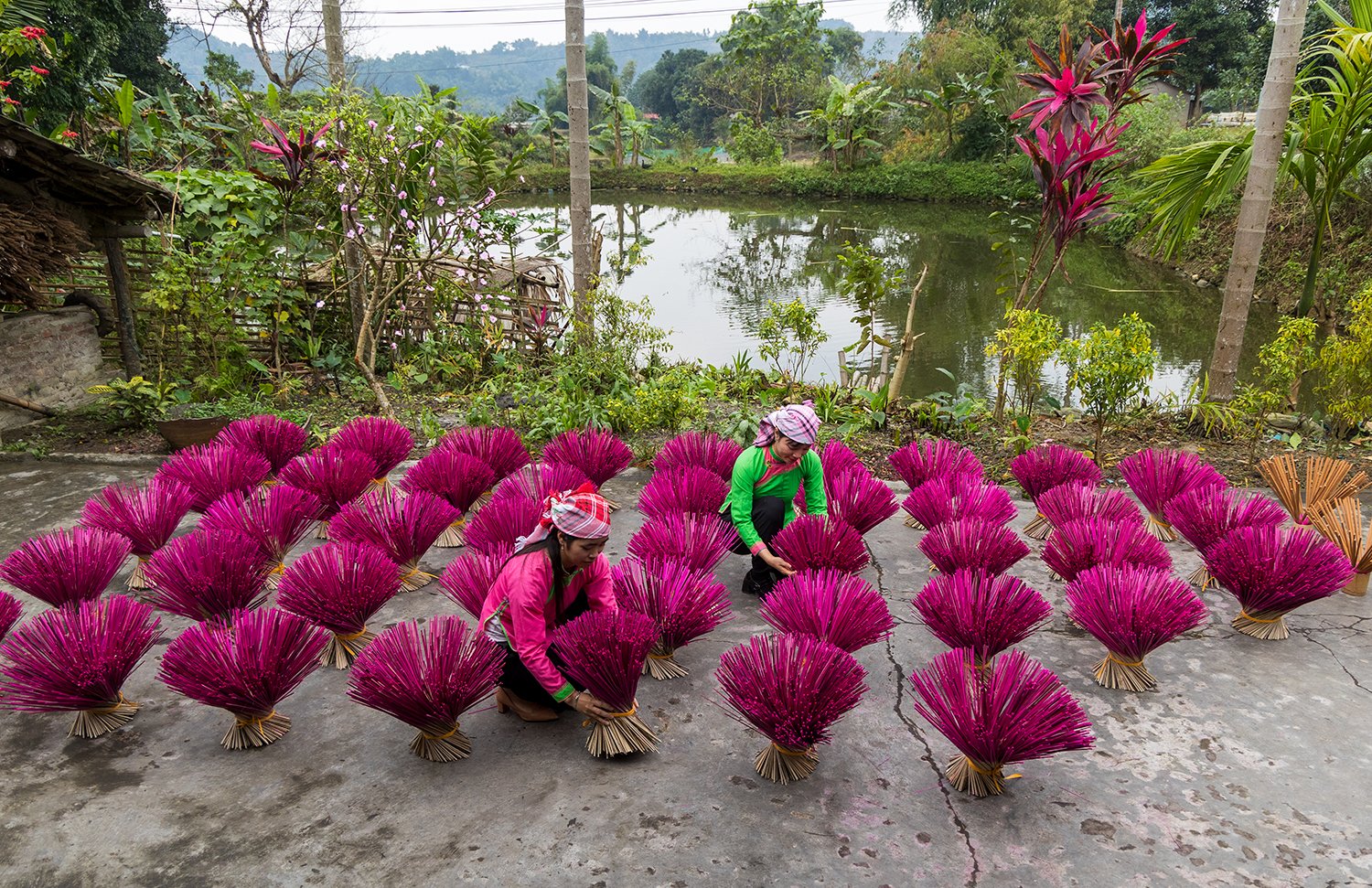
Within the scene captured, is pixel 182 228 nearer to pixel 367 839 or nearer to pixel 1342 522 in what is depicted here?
pixel 367 839

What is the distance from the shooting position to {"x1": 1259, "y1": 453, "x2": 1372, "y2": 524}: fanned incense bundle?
3723 millimetres

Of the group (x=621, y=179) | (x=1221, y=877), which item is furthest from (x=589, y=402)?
(x=621, y=179)

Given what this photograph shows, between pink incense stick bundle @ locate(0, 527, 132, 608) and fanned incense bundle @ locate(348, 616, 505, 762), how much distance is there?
133cm

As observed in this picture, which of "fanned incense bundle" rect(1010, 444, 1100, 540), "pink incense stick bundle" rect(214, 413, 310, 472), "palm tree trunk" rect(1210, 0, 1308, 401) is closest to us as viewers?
"fanned incense bundle" rect(1010, 444, 1100, 540)

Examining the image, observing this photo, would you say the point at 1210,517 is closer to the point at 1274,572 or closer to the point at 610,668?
the point at 1274,572

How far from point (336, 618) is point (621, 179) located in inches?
868

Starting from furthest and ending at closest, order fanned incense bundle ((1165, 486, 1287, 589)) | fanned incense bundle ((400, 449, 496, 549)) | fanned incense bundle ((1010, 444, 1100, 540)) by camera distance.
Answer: fanned incense bundle ((1010, 444, 1100, 540)) → fanned incense bundle ((400, 449, 496, 549)) → fanned incense bundle ((1165, 486, 1287, 589))

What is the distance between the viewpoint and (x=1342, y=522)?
3.37m

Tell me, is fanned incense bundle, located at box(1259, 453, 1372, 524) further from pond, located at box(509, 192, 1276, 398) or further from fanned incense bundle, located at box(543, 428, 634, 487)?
fanned incense bundle, located at box(543, 428, 634, 487)

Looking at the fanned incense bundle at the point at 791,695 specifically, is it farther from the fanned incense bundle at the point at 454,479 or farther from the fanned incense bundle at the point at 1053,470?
the fanned incense bundle at the point at 1053,470

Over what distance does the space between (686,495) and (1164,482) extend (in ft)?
6.80

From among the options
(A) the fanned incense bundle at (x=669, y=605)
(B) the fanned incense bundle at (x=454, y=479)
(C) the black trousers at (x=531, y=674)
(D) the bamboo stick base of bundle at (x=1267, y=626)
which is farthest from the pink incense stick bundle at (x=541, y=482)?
(D) the bamboo stick base of bundle at (x=1267, y=626)

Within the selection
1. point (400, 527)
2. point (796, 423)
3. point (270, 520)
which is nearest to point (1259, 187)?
point (796, 423)

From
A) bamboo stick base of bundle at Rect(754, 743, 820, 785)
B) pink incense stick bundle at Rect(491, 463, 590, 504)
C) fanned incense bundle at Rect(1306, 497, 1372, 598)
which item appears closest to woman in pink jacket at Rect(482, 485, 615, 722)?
bamboo stick base of bundle at Rect(754, 743, 820, 785)
